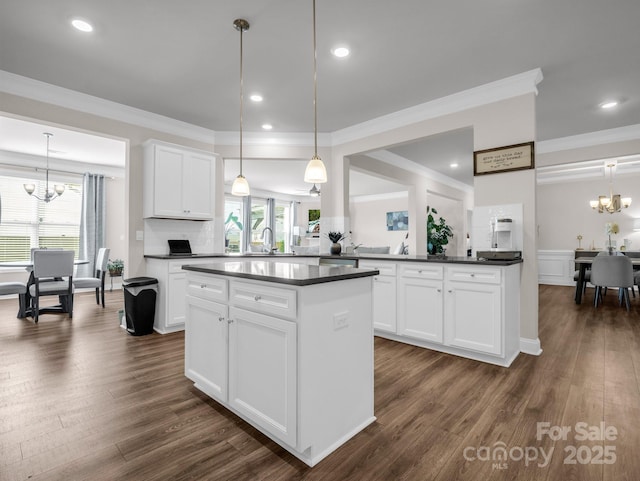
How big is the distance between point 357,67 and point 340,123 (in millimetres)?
1467

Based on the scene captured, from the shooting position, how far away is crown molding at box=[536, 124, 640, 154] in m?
4.52

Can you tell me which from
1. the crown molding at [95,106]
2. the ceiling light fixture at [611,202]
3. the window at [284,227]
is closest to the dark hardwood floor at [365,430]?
the crown molding at [95,106]

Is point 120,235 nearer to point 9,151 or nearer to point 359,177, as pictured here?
point 9,151

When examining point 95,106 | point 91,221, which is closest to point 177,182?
point 95,106

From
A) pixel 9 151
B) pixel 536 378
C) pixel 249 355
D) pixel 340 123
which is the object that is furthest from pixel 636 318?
pixel 9 151

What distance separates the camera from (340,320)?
175 centimetres

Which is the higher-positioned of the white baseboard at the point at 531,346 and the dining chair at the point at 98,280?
the dining chair at the point at 98,280

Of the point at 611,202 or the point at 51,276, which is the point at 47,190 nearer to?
the point at 51,276

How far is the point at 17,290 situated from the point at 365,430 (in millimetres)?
4920

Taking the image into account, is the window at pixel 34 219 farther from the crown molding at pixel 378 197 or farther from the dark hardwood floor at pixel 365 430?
the crown molding at pixel 378 197

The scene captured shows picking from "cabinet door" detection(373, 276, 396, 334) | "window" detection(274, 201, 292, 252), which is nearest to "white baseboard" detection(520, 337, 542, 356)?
"cabinet door" detection(373, 276, 396, 334)

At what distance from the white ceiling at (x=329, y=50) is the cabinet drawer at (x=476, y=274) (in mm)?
1919

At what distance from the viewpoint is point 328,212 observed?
5.09 meters

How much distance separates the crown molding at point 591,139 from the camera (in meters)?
4.52
